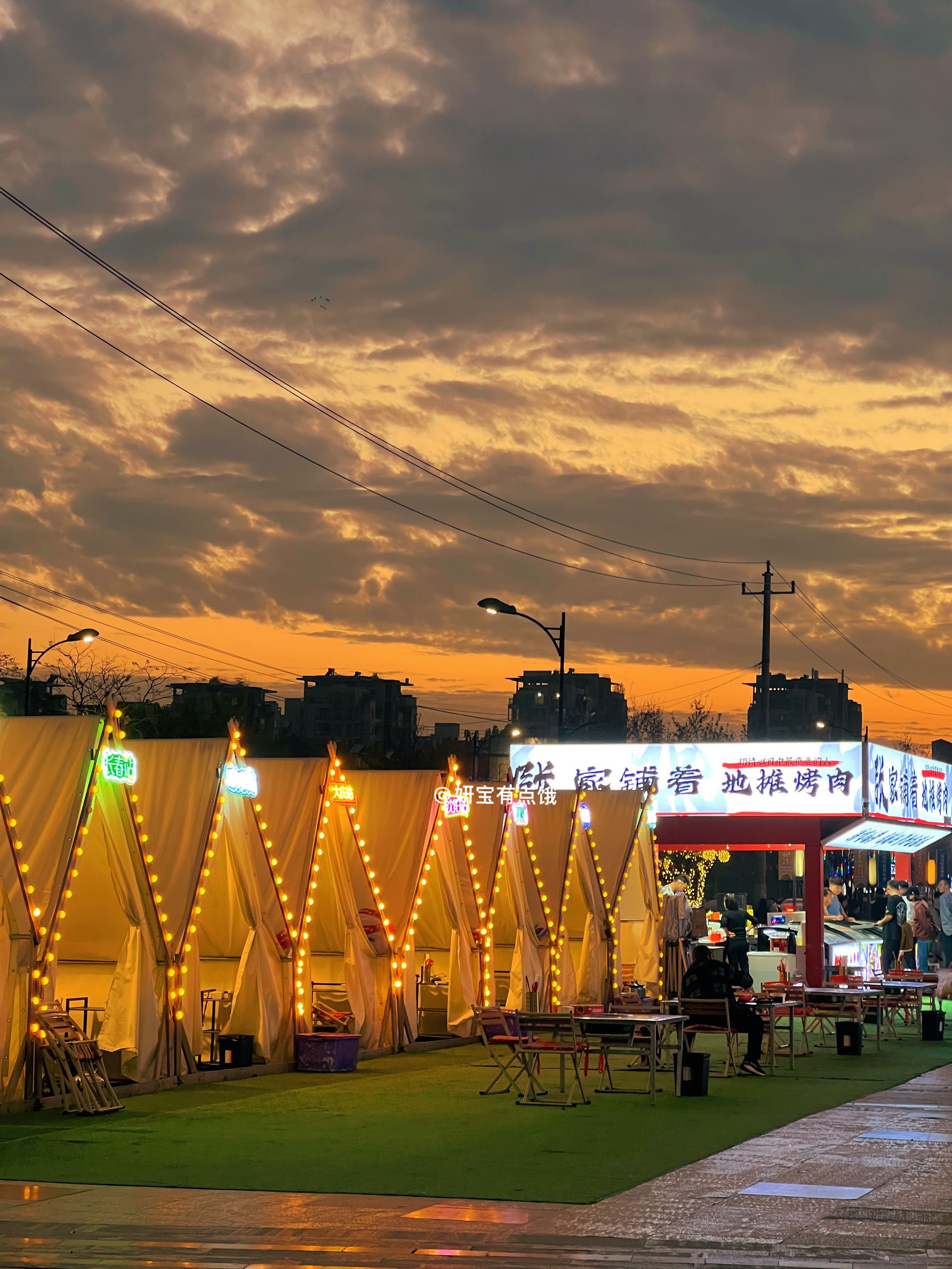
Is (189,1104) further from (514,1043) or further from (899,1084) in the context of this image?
(899,1084)

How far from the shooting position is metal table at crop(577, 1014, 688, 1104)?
582 inches

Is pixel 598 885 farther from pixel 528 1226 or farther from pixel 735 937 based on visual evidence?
pixel 528 1226

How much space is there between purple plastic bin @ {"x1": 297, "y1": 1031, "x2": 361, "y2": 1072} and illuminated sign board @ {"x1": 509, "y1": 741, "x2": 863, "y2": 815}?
971 cm

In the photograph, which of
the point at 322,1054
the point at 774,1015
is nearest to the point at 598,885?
the point at 774,1015

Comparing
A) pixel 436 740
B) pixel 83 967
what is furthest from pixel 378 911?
pixel 436 740

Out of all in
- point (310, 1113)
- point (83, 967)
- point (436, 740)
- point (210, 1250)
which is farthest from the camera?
point (436, 740)

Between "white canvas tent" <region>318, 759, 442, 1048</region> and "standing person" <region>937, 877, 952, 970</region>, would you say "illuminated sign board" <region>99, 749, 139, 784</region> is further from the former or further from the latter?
"standing person" <region>937, 877, 952, 970</region>

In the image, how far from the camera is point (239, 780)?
16141 mm

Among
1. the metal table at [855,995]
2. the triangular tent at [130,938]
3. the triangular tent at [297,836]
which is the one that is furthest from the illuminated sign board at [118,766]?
the metal table at [855,995]

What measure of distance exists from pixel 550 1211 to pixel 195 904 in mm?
7010

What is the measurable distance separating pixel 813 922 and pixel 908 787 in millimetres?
3722

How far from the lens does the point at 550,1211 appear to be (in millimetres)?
9039

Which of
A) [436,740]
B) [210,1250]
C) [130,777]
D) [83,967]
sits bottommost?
[210,1250]

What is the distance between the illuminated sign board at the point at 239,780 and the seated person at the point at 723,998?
5.10 m
